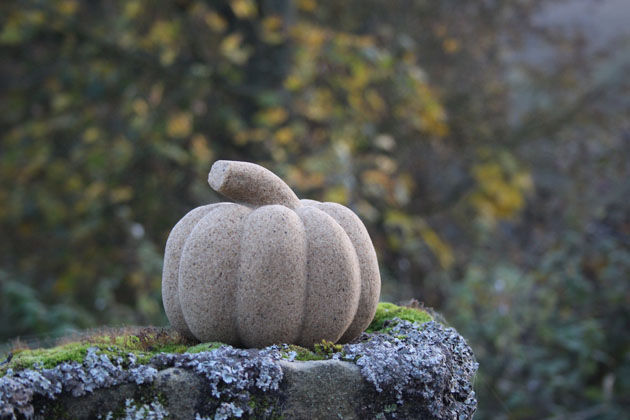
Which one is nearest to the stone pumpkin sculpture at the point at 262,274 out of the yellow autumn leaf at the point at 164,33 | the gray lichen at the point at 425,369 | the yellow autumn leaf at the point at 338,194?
the gray lichen at the point at 425,369

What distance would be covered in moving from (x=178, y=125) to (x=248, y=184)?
13.6 ft

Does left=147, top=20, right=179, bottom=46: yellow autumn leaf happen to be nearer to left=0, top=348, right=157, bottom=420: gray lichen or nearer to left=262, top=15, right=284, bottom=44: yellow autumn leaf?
left=262, top=15, right=284, bottom=44: yellow autumn leaf

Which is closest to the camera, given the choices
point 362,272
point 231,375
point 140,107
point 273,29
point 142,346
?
point 231,375

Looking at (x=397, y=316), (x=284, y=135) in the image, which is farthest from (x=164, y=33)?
(x=397, y=316)

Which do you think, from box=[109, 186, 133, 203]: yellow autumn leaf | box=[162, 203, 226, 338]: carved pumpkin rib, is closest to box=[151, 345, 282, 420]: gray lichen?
box=[162, 203, 226, 338]: carved pumpkin rib

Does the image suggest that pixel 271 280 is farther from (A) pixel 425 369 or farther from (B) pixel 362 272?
(A) pixel 425 369

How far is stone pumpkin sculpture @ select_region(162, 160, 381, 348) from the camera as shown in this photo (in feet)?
Result: 8.64

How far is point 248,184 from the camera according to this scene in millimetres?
2865

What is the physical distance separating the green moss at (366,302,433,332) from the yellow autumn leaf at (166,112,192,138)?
3.94 m

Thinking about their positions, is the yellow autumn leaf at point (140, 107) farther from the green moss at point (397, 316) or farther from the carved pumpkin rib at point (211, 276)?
the carved pumpkin rib at point (211, 276)

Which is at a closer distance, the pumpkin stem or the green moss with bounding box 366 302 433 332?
the pumpkin stem

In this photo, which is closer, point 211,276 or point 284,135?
point 211,276

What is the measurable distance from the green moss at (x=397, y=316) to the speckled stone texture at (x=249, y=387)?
570mm

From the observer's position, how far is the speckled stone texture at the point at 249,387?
2.13 m
